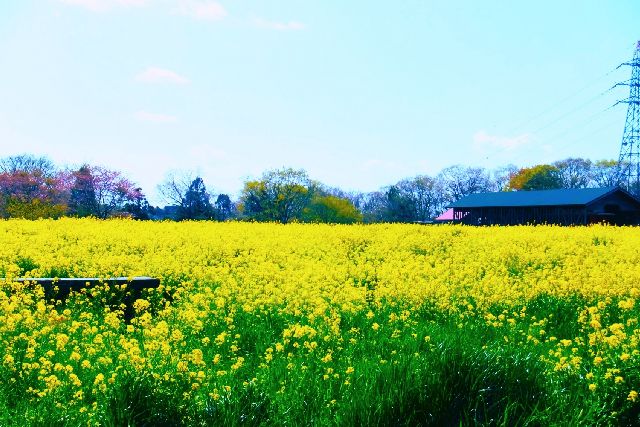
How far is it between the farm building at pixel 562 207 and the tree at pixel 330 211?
20972mm

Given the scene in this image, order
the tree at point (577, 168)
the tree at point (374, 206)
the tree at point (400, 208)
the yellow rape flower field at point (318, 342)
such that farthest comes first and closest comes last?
the tree at point (577, 168) < the tree at point (374, 206) < the tree at point (400, 208) < the yellow rape flower field at point (318, 342)

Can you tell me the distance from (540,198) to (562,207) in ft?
7.44

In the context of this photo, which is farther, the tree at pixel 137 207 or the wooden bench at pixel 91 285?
the tree at pixel 137 207

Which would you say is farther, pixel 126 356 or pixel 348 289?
pixel 348 289

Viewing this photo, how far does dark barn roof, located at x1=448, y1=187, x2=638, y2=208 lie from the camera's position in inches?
1871

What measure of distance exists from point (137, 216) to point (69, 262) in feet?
153

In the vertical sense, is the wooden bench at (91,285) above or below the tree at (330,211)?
below

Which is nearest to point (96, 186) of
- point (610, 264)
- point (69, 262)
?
point (69, 262)

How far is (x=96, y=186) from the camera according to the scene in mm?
64500

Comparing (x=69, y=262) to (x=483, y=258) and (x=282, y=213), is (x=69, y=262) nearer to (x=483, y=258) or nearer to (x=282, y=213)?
(x=483, y=258)

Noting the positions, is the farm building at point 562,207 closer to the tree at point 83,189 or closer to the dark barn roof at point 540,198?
the dark barn roof at point 540,198

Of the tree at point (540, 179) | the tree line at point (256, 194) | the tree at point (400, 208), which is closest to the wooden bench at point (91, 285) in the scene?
the tree line at point (256, 194)

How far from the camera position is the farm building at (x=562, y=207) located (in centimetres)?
4781

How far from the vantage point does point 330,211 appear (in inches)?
2891
